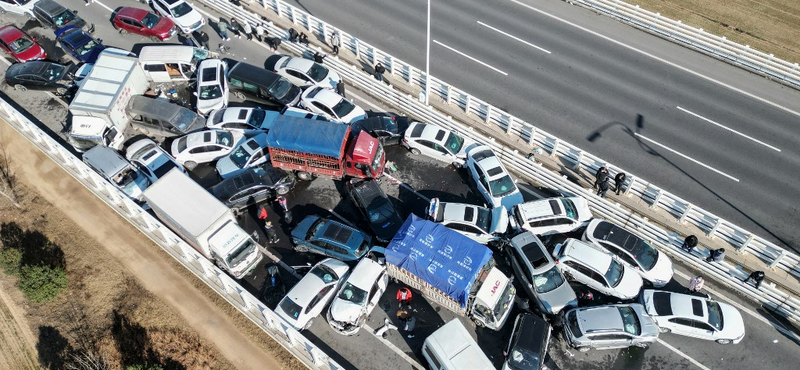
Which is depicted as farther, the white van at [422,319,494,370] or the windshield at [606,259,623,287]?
the windshield at [606,259,623,287]

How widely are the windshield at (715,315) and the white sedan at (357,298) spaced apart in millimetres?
13762

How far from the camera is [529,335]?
71.9 feet

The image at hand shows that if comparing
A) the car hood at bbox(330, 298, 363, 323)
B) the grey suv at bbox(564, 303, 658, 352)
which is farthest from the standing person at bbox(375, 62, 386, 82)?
the grey suv at bbox(564, 303, 658, 352)

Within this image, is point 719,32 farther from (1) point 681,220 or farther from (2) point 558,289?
(2) point 558,289

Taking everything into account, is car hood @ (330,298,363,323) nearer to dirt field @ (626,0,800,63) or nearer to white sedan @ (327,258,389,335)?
white sedan @ (327,258,389,335)

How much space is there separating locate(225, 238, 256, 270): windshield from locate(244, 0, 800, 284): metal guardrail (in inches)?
560

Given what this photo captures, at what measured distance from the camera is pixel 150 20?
35.2 meters

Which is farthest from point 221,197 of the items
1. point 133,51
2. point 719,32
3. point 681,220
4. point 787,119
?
point 719,32

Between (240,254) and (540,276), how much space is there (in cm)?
1323

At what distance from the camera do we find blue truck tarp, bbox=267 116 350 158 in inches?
1041

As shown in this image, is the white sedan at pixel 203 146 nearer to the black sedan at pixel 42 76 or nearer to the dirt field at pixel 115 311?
the dirt field at pixel 115 311

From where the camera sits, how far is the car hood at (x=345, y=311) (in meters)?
22.5

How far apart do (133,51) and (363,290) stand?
23581mm

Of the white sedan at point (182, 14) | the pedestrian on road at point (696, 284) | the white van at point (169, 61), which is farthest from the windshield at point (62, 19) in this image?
the pedestrian on road at point (696, 284)
